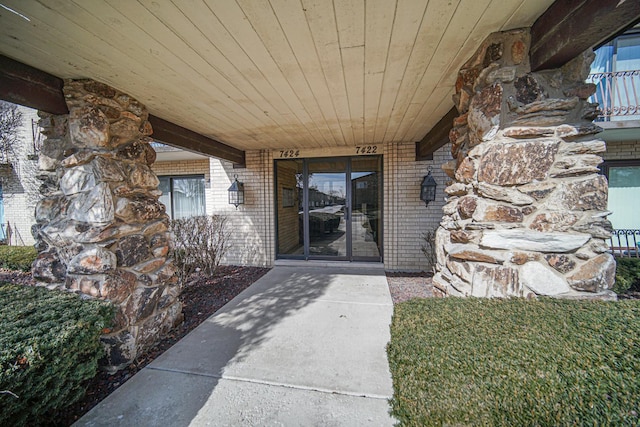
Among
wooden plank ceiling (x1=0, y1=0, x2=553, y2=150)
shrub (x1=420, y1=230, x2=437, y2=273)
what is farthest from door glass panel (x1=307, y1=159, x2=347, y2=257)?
wooden plank ceiling (x1=0, y1=0, x2=553, y2=150)

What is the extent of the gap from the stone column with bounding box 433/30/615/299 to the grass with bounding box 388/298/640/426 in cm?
24

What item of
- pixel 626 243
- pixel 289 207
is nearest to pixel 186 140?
pixel 289 207

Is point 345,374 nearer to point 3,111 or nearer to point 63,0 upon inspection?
point 63,0

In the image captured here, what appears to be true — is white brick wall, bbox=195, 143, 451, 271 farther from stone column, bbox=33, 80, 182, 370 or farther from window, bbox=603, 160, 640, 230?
window, bbox=603, 160, 640, 230

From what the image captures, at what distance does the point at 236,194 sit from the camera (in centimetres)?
532

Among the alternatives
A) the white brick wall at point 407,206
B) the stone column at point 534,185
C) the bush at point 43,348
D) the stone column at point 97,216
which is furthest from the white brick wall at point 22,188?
the stone column at point 534,185

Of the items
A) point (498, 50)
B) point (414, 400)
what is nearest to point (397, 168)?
point (498, 50)

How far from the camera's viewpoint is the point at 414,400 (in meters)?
1.01

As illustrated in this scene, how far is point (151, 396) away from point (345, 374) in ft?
4.83

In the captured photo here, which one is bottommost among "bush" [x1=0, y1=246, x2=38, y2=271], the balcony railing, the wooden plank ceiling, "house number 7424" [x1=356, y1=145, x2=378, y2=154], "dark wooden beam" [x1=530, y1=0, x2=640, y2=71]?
"bush" [x1=0, y1=246, x2=38, y2=271]

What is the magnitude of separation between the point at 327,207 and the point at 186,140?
2990 mm

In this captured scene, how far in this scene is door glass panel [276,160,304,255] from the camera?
18.1 feet

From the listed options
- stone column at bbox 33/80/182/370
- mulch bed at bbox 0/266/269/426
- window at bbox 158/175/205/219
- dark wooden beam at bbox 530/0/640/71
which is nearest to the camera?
dark wooden beam at bbox 530/0/640/71

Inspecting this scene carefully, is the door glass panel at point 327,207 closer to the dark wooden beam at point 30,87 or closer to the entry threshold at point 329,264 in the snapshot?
the entry threshold at point 329,264
